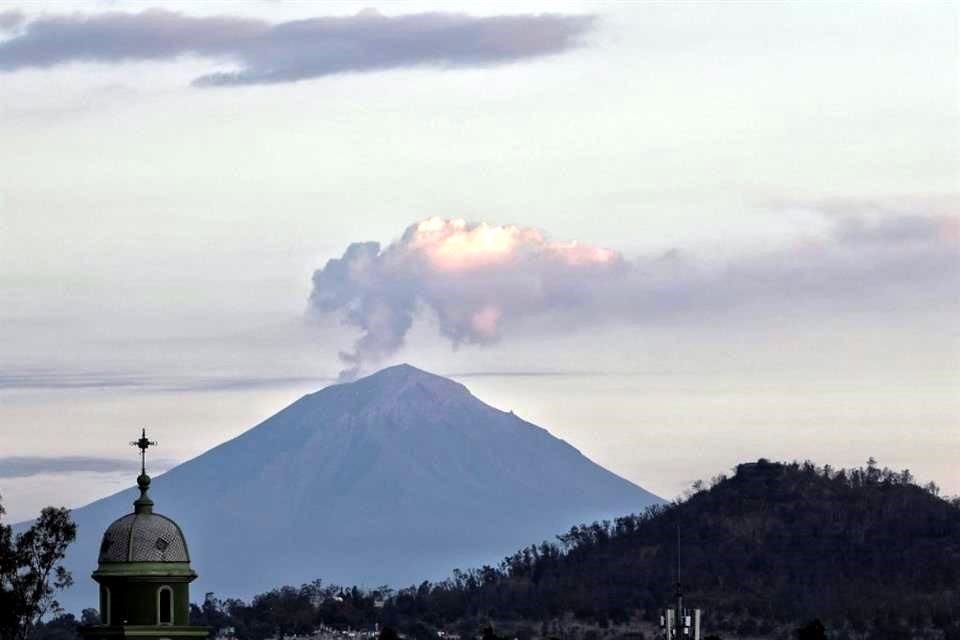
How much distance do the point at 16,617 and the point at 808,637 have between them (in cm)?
2864

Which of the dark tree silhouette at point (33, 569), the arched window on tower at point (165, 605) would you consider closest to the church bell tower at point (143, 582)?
the arched window on tower at point (165, 605)

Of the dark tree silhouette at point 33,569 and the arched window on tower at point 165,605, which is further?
the dark tree silhouette at point 33,569

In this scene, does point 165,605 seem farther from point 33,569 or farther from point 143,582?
point 33,569

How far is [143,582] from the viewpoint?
8131 cm

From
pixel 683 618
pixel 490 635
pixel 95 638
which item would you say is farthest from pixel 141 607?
pixel 490 635

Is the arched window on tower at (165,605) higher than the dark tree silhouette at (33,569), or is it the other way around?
the dark tree silhouette at (33,569)

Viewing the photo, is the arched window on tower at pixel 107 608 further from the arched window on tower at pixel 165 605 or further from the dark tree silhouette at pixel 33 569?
the dark tree silhouette at pixel 33 569

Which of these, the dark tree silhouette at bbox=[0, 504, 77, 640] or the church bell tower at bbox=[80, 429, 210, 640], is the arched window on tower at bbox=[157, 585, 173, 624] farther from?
the dark tree silhouette at bbox=[0, 504, 77, 640]

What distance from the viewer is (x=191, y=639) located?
3194 inches

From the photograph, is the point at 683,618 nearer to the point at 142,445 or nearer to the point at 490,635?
the point at 142,445

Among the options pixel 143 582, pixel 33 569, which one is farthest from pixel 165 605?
pixel 33 569

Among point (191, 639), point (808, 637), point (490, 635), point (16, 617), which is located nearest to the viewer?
point (191, 639)

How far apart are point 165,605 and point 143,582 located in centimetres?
103

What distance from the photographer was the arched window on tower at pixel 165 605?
268 feet
